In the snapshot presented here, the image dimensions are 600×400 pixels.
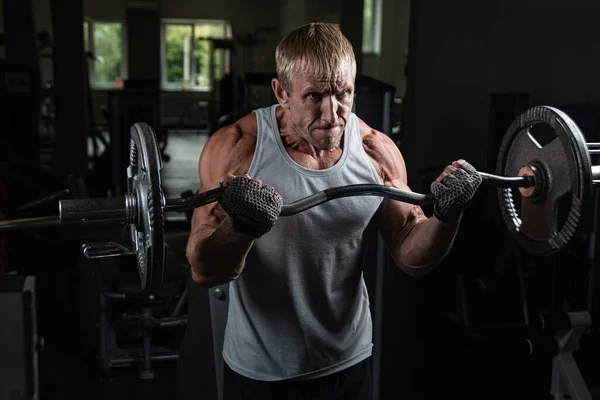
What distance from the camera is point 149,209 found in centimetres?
98

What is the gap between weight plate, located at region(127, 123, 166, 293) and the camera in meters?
0.96

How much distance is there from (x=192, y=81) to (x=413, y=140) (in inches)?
380

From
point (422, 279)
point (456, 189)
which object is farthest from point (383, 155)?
point (422, 279)

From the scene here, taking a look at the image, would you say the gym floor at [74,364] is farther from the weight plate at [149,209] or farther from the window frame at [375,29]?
the window frame at [375,29]

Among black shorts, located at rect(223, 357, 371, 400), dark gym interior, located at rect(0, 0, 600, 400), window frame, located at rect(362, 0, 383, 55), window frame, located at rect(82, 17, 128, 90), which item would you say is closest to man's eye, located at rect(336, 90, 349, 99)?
dark gym interior, located at rect(0, 0, 600, 400)

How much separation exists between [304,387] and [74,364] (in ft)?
7.00

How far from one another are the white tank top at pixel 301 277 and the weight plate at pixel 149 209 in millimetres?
257

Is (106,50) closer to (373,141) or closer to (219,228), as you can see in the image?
(373,141)

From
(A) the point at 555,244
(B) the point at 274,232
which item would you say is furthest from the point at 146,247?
(A) the point at 555,244

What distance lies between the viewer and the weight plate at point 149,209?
3.14ft

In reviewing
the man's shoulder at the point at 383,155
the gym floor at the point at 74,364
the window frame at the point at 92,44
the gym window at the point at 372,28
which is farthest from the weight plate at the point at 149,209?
the window frame at the point at 92,44

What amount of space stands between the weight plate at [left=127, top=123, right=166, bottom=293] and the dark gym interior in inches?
3.0

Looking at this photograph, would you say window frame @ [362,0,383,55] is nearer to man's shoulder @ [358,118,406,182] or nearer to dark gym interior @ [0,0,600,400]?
dark gym interior @ [0,0,600,400]

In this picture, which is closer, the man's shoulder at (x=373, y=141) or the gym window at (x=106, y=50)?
the man's shoulder at (x=373, y=141)
